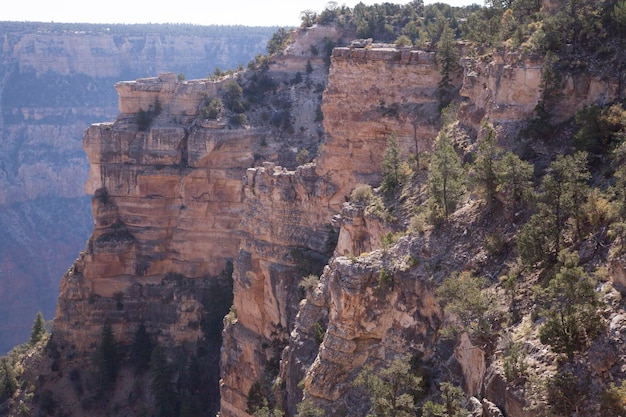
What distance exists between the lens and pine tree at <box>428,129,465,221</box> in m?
26.5

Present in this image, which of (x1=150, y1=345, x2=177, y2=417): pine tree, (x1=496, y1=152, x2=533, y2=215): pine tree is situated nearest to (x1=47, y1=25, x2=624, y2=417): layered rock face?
(x1=496, y1=152, x2=533, y2=215): pine tree

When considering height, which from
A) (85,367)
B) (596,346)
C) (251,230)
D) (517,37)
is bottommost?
(85,367)

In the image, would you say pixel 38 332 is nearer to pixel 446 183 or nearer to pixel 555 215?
pixel 446 183

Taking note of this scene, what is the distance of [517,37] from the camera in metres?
30.4

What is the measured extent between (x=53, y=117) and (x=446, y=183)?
120884 mm

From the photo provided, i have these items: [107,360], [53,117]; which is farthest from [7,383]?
[53,117]

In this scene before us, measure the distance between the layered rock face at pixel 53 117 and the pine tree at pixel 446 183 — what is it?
294 ft

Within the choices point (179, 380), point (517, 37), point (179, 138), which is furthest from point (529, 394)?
point (179, 138)

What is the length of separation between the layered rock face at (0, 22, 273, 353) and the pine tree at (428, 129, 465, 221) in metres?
89.5

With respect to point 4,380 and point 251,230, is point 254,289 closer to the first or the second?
point 251,230

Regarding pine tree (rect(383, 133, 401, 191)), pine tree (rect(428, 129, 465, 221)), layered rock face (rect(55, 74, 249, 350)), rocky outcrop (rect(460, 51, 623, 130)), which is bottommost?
layered rock face (rect(55, 74, 249, 350))

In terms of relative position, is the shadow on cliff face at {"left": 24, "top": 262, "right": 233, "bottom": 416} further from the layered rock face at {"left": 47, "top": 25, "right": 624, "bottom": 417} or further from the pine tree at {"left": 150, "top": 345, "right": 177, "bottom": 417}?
the layered rock face at {"left": 47, "top": 25, "right": 624, "bottom": 417}

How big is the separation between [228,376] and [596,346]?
103ft

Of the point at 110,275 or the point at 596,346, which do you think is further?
the point at 110,275
